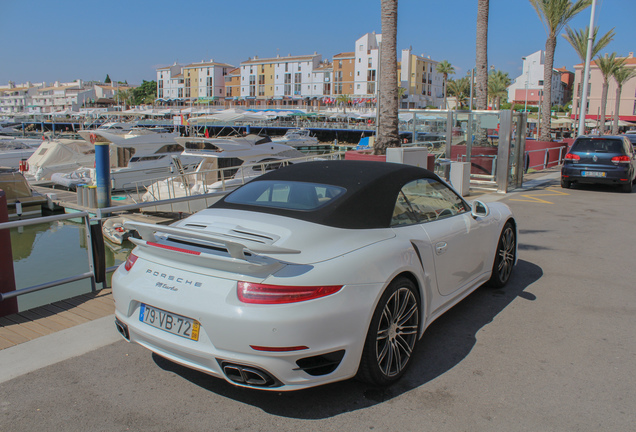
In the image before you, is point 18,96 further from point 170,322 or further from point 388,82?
point 170,322

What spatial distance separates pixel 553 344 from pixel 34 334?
4.49 metres

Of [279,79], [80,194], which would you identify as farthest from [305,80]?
[80,194]

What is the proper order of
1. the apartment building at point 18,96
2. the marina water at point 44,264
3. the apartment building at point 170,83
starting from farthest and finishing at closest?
the apartment building at point 18,96 < the apartment building at point 170,83 < the marina water at point 44,264

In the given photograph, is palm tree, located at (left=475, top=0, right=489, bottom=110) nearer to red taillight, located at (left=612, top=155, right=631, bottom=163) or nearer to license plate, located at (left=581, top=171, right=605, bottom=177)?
license plate, located at (left=581, top=171, right=605, bottom=177)

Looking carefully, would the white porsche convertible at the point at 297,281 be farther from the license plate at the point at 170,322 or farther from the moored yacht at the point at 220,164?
the moored yacht at the point at 220,164

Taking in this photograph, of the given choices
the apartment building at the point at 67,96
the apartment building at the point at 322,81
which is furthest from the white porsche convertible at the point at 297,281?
the apartment building at the point at 67,96

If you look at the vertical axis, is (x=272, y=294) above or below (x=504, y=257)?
above

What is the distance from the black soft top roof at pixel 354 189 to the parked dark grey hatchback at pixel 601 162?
11.7 m

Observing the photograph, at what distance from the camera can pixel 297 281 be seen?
299 centimetres

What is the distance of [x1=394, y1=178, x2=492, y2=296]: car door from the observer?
13.7 feet

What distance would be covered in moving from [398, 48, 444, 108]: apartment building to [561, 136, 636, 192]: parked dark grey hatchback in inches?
3801

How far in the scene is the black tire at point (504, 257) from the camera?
5633mm

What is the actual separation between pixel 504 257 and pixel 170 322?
400 centimetres

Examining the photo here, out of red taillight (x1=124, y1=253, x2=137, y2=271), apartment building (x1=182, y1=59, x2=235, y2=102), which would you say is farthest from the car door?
apartment building (x1=182, y1=59, x2=235, y2=102)
